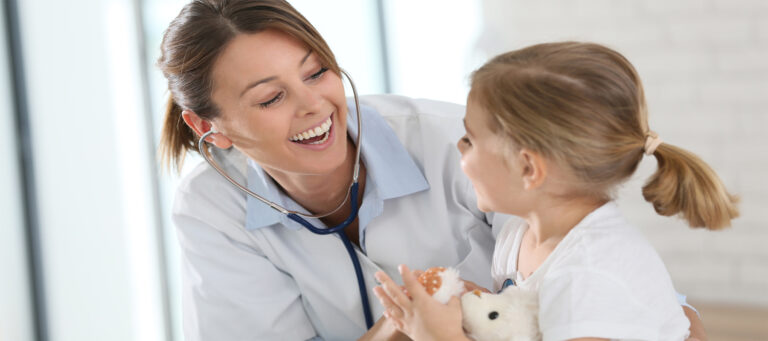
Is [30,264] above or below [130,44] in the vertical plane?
below

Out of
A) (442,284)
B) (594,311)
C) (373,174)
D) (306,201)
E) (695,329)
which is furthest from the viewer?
(306,201)

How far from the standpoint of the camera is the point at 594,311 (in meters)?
1.03

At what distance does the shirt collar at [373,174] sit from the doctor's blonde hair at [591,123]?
336mm

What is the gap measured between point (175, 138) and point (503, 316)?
797 millimetres

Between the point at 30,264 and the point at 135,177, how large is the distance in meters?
0.47

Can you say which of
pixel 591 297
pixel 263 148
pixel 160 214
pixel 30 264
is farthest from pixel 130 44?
pixel 591 297

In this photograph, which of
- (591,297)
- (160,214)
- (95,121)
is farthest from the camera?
(160,214)

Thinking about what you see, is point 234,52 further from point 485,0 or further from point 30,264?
point 485,0

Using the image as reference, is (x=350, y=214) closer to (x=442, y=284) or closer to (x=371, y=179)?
(x=371, y=179)

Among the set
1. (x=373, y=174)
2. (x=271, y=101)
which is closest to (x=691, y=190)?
(x=373, y=174)

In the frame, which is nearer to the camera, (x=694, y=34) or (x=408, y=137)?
(x=408, y=137)

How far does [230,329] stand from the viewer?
5.02ft

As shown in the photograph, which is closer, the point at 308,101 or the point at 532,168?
the point at 532,168

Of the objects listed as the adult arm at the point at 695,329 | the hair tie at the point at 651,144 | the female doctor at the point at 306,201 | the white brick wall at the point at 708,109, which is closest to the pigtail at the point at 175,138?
the female doctor at the point at 306,201
